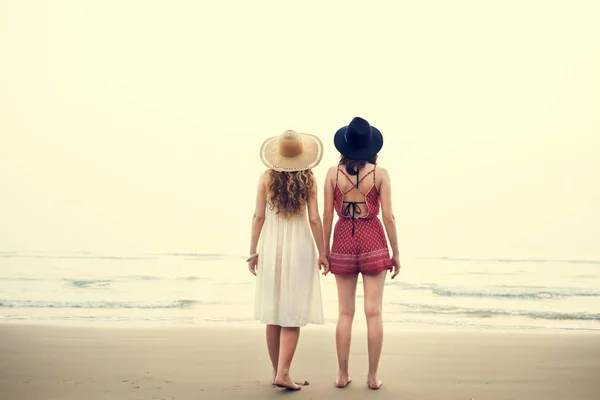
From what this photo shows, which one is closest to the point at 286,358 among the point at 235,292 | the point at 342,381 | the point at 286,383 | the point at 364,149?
the point at 286,383

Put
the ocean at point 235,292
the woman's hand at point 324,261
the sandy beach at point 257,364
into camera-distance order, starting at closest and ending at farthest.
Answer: the sandy beach at point 257,364 < the woman's hand at point 324,261 < the ocean at point 235,292

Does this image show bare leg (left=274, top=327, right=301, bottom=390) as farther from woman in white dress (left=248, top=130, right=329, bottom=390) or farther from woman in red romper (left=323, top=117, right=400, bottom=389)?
woman in red romper (left=323, top=117, right=400, bottom=389)

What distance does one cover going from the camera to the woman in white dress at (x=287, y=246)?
14.9 ft

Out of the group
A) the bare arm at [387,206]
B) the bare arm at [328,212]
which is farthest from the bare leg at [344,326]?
the bare arm at [387,206]

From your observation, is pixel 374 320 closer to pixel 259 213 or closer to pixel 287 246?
pixel 287 246

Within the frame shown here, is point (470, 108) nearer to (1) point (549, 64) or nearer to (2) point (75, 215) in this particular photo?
(1) point (549, 64)

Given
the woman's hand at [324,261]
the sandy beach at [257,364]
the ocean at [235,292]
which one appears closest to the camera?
the sandy beach at [257,364]

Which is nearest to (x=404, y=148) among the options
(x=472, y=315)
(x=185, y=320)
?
(x=472, y=315)

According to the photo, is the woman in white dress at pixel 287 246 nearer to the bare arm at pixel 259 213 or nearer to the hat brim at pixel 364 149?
the bare arm at pixel 259 213

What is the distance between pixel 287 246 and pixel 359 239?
0.45 metres

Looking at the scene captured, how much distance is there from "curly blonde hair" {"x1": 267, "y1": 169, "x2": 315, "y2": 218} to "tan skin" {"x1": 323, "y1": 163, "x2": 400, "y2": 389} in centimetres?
15

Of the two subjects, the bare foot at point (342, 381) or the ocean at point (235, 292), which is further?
the ocean at point (235, 292)

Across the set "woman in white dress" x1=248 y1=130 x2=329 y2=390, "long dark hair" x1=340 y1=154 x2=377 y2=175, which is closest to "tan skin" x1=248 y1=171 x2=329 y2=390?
"woman in white dress" x1=248 y1=130 x2=329 y2=390

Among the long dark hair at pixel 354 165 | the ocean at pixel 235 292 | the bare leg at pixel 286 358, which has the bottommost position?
the ocean at pixel 235 292
